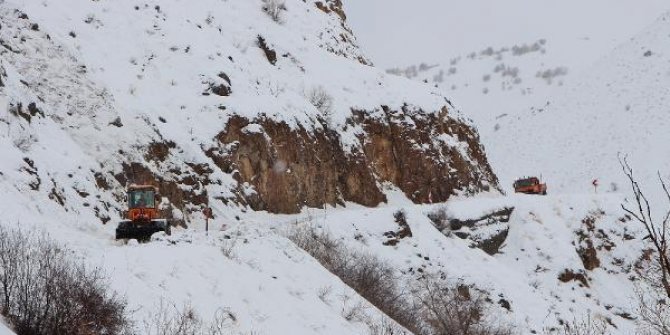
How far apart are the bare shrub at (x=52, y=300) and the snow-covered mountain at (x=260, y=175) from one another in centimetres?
82

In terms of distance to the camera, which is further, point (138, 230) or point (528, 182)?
point (528, 182)

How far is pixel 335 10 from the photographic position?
4366 cm

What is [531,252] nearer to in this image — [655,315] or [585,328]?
[655,315]

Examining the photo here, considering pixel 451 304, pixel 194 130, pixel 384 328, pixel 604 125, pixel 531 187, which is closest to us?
pixel 384 328

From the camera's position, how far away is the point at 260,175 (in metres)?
24.9

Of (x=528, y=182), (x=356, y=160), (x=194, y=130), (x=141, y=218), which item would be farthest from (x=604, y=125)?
(x=141, y=218)

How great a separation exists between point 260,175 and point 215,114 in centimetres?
290

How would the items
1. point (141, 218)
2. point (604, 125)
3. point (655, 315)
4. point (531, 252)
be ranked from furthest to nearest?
point (604, 125) → point (531, 252) → point (141, 218) → point (655, 315)

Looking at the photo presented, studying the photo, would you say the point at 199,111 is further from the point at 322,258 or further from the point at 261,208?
the point at 322,258

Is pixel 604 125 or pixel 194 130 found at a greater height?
pixel 604 125

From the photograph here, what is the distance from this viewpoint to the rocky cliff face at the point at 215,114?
19672 millimetres

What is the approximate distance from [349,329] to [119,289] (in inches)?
176

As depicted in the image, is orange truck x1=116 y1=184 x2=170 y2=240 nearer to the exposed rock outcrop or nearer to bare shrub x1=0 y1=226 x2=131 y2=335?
the exposed rock outcrop

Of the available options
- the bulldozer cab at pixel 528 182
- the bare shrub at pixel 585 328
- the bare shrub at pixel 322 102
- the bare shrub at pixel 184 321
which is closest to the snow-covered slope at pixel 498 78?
the bulldozer cab at pixel 528 182
